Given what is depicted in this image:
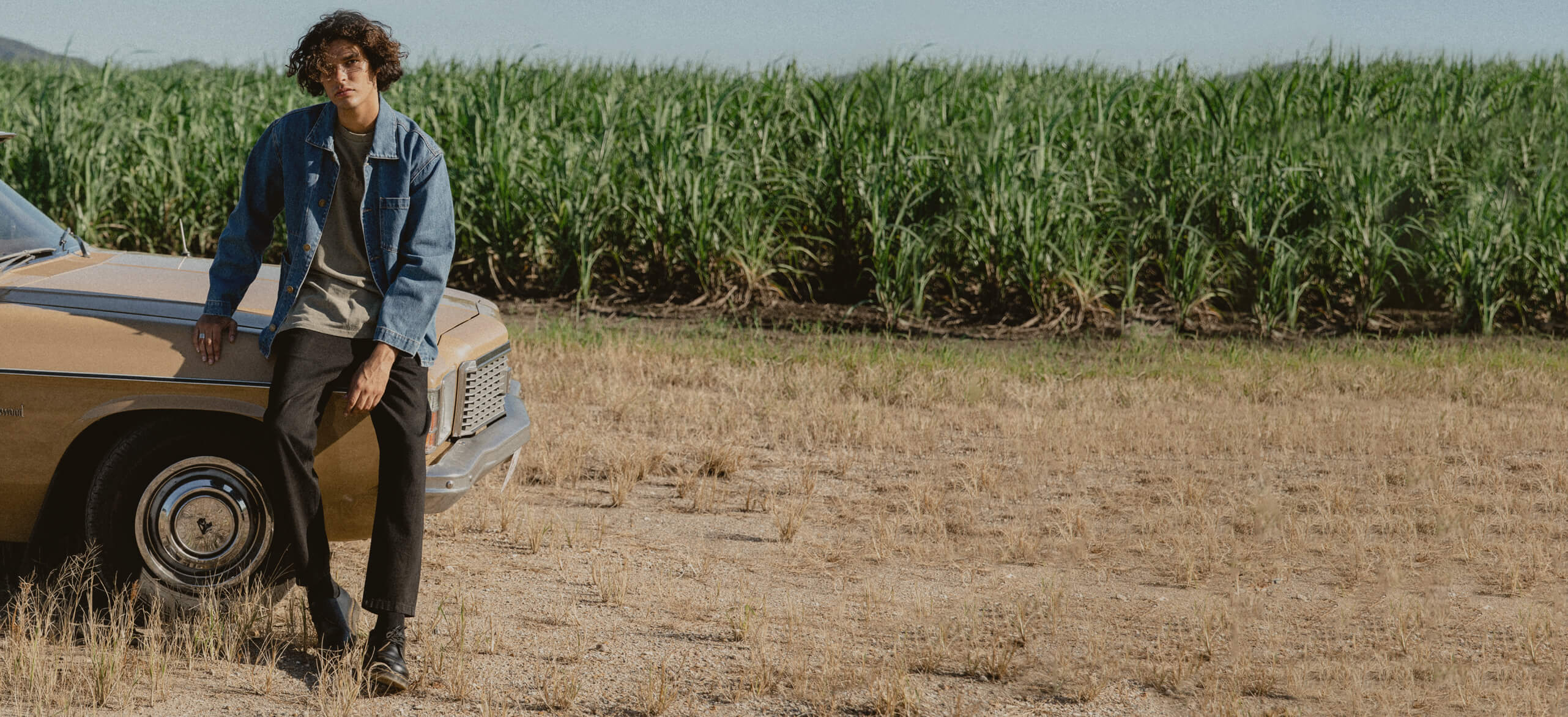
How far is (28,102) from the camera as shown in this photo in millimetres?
12406

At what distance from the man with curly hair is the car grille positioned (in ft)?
1.44

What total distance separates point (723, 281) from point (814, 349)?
72.2 inches

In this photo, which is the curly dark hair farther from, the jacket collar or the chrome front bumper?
the chrome front bumper

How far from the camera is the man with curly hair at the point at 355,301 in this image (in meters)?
3.62

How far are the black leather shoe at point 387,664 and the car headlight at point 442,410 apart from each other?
564 millimetres

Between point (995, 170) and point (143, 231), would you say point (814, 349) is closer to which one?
point (995, 170)

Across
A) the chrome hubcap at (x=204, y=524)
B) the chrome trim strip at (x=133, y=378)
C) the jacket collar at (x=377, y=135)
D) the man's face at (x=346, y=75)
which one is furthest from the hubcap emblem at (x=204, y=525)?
the man's face at (x=346, y=75)

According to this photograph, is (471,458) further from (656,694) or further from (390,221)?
(656,694)

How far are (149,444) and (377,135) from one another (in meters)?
1.11

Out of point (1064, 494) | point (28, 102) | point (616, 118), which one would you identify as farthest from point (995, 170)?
point (28, 102)

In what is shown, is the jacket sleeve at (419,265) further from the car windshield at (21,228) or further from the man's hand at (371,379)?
the car windshield at (21,228)

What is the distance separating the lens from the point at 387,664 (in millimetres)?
3639

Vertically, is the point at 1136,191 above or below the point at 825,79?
below

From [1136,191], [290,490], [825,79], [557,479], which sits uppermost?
[825,79]
